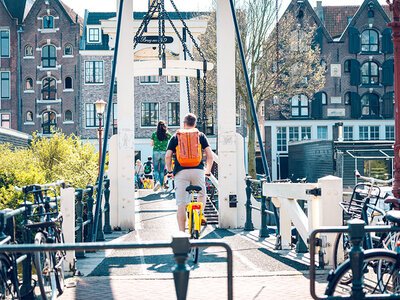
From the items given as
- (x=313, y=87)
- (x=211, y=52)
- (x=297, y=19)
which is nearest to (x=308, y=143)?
(x=313, y=87)

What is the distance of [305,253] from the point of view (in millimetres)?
8203

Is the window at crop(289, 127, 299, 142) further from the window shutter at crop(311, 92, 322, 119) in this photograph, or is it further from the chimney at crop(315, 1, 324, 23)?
the chimney at crop(315, 1, 324, 23)

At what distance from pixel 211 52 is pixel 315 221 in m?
24.5

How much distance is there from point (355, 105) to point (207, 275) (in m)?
40.4

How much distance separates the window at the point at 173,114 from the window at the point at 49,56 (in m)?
9.21

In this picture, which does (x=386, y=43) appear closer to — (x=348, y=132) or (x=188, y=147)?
(x=348, y=132)

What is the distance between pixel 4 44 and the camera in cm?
4322

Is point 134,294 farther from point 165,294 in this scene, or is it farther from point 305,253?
point 305,253

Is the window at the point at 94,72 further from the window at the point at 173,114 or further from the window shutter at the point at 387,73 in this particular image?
the window shutter at the point at 387,73

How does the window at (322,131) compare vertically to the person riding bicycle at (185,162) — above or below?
above

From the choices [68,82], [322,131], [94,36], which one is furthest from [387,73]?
[68,82]

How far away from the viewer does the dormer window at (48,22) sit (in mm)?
43519

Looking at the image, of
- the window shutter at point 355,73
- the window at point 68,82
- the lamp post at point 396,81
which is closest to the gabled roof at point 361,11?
the window shutter at point 355,73

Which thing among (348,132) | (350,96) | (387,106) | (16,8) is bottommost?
(348,132)
